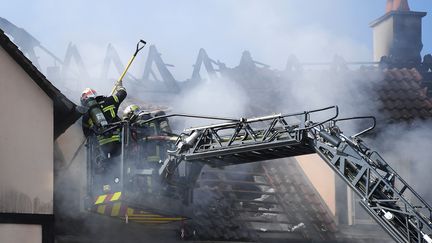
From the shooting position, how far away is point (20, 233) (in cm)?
1183

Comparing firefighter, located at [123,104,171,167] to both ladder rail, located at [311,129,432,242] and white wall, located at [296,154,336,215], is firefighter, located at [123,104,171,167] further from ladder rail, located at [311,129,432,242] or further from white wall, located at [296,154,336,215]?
white wall, located at [296,154,336,215]

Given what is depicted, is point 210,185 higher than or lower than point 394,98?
lower

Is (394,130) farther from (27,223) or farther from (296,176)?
(27,223)

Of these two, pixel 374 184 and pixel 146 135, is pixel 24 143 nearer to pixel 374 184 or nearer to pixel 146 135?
pixel 146 135

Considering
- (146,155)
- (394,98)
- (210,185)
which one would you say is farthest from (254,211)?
(394,98)

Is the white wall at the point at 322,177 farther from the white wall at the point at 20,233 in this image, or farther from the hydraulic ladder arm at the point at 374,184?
the white wall at the point at 20,233

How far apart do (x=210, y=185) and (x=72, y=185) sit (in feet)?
7.89

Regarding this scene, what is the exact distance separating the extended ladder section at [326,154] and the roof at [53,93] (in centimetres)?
160

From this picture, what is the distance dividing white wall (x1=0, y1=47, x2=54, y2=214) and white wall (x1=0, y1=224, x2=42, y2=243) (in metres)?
0.21

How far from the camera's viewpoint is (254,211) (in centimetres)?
1450

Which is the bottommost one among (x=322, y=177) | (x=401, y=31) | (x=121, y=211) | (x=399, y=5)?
(x=121, y=211)

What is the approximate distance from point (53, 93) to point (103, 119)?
78 centimetres

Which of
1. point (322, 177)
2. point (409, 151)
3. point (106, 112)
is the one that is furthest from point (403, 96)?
point (106, 112)

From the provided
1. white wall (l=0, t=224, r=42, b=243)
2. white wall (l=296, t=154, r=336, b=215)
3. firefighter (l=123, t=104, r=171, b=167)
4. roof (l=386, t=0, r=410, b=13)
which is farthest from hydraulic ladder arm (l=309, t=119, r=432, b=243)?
roof (l=386, t=0, r=410, b=13)
